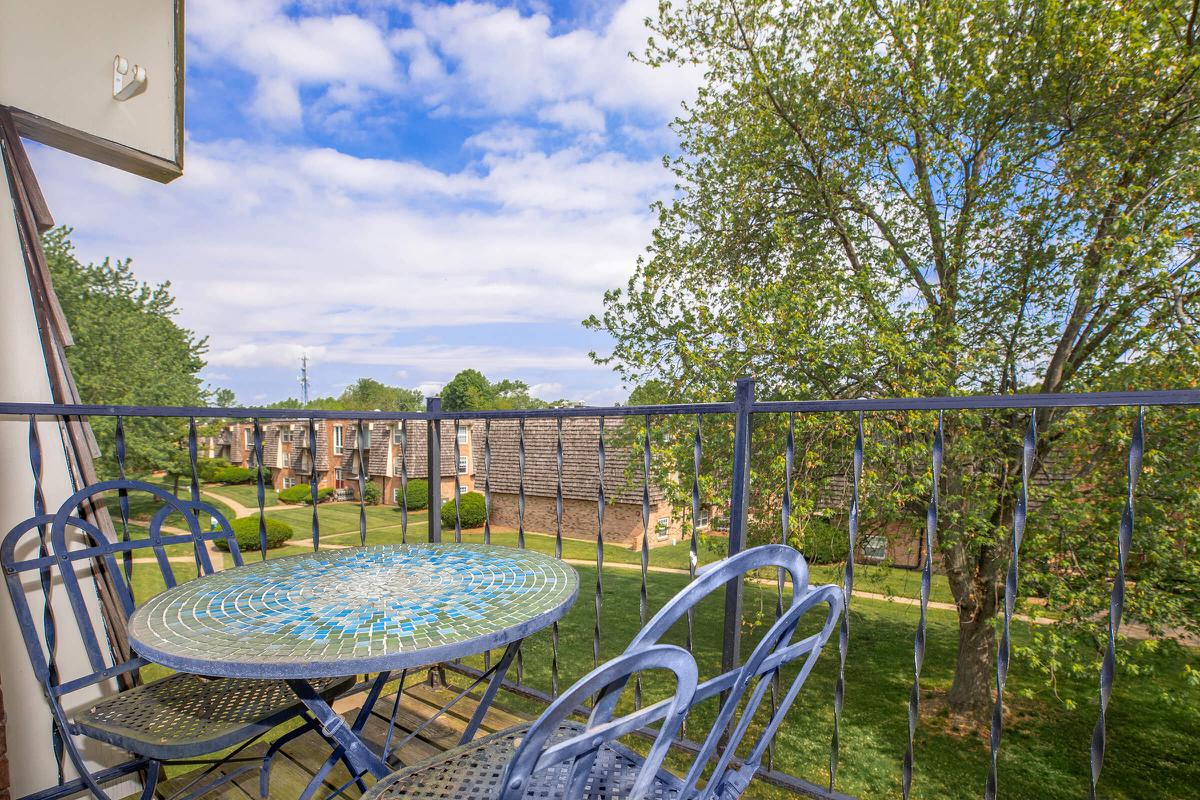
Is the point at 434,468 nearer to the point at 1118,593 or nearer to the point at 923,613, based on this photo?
the point at 923,613

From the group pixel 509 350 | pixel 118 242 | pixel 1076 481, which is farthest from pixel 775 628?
pixel 509 350

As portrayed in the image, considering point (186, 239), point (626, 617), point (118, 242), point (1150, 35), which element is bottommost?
point (626, 617)

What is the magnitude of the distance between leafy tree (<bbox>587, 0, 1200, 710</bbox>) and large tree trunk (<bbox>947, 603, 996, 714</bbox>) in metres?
0.03

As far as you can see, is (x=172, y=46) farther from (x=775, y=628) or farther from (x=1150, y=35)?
(x=1150, y=35)

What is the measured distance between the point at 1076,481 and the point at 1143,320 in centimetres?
Result: 206

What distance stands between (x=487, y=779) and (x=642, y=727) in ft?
1.85

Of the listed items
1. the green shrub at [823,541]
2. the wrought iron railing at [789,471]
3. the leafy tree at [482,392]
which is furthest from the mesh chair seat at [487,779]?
the leafy tree at [482,392]

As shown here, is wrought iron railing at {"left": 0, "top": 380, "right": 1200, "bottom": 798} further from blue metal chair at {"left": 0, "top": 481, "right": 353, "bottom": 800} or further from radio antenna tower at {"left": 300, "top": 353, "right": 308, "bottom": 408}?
radio antenna tower at {"left": 300, "top": 353, "right": 308, "bottom": 408}

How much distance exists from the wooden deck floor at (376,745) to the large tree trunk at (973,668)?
706 centimetres

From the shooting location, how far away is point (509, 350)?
45.9m

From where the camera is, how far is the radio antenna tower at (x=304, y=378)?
190 ft

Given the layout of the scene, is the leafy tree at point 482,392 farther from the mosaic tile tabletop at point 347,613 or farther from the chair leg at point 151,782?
the chair leg at point 151,782

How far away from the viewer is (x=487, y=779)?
1184mm

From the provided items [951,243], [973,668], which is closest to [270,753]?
[951,243]
